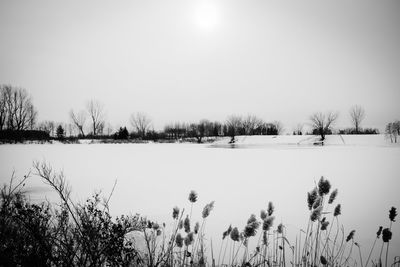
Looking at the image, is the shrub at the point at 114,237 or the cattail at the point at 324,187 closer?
the shrub at the point at 114,237

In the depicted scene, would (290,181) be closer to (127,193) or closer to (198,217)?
(198,217)

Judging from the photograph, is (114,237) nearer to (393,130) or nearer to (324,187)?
(324,187)

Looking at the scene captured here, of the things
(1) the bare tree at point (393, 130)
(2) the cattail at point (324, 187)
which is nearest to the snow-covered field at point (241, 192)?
(2) the cattail at point (324, 187)

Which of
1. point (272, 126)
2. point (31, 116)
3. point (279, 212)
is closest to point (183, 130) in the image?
point (272, 126)

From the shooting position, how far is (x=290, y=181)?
10008 mm

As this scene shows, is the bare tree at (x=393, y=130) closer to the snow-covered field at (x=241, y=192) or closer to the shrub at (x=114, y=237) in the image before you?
the snow-covered field at (x=241, y=192)

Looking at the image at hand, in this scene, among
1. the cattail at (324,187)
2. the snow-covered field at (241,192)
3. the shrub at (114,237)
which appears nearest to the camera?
the shrub at (114,237)

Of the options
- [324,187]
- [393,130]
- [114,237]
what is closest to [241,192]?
[324,187]

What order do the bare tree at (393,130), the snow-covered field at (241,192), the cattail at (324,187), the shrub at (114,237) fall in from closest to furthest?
the shrub at (114,237), the cattail at (324,187), the snow-covered field at (241,192), the bare tree at (393,130)

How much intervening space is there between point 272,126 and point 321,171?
237ft

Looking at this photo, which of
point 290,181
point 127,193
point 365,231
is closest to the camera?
point 365,231

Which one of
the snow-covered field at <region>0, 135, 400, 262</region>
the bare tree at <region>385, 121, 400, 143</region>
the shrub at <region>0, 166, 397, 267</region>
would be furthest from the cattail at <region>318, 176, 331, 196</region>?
the bare tree at <region>385, 121, 400, 143</region>

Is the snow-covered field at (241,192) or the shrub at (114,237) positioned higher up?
the shrub at (114,237)

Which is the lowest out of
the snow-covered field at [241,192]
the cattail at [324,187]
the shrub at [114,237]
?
the snow-covered field at [241,192]
